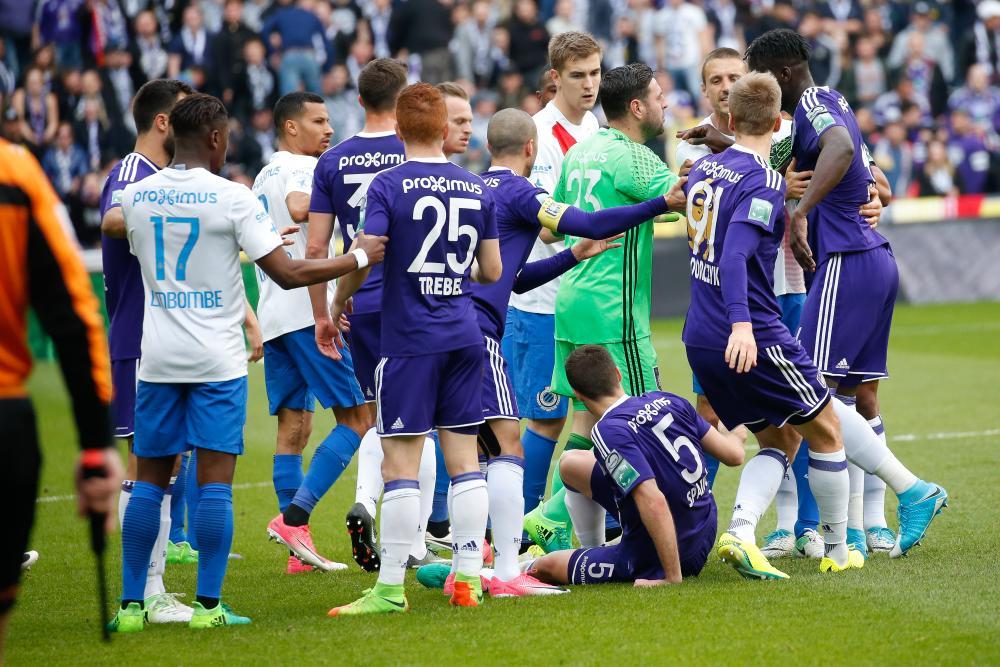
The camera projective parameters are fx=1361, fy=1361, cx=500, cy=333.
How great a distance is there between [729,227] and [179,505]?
11.6ft

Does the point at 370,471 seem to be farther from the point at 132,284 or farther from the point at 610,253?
the point at 610,253

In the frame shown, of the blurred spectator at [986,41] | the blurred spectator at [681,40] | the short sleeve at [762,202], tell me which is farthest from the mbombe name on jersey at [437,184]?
the blurred spectator at [986,41]

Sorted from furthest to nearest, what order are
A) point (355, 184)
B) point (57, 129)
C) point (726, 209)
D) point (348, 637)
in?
point (57, 129) → point (355, 184) → point (726, 209) → point (348, 637)

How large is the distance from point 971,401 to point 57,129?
13.3 meters

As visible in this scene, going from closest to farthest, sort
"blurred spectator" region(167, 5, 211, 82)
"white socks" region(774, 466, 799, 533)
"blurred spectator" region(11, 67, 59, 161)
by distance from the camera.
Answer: "white socks" region(774, 466, 799, 533) → "blurred spectator" region(11, 67, 59, 161) → "blurred spectator" region(167, 5, 211, 82)

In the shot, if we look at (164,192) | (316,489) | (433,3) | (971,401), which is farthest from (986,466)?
(433,3)

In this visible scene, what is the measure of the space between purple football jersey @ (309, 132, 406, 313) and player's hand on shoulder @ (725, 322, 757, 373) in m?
1.83

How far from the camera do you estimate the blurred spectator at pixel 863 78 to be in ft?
77.9

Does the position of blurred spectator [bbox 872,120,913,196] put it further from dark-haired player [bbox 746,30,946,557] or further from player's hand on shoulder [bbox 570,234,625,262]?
player's hand on shoulder [bbox 570,234,625,262]

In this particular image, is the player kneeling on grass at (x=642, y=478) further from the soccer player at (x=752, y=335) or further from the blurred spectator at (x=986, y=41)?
the blurred spectator at (x=986, y=41)

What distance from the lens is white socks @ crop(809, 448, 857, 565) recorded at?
21.0 ft

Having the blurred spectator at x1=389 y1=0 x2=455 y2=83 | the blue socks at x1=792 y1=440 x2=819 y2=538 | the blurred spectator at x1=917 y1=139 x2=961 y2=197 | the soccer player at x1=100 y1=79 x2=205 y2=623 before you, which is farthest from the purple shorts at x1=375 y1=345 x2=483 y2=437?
the blurred spectator at x1=917 y1=139 x2=961 y2=197

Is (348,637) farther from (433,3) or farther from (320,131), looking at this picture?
(433,3)

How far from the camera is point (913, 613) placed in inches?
217
